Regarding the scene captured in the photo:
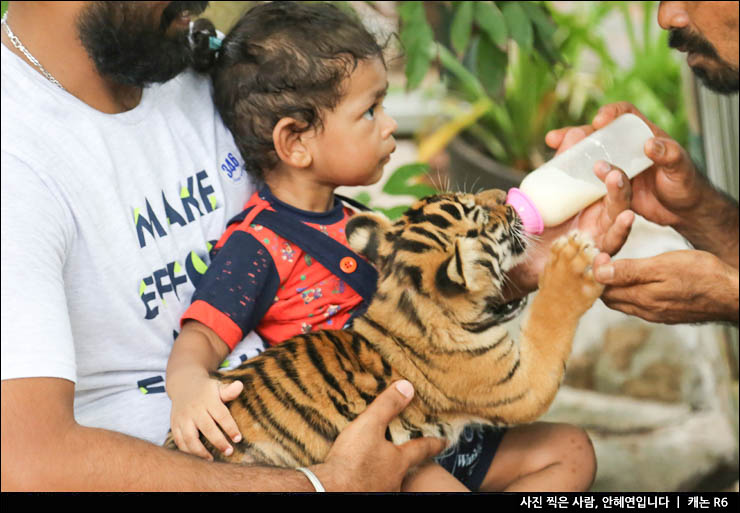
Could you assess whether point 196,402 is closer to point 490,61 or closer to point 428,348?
point 428,348

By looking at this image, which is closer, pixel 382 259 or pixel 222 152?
pixel 382 259

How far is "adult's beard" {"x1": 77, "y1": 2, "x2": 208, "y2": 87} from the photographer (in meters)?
2.13

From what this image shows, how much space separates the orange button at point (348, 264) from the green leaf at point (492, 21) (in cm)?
91

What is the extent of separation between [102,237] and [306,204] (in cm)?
62

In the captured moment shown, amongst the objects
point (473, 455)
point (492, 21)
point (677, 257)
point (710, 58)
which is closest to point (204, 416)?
point (473, 455)

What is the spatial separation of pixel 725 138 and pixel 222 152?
7.23ft

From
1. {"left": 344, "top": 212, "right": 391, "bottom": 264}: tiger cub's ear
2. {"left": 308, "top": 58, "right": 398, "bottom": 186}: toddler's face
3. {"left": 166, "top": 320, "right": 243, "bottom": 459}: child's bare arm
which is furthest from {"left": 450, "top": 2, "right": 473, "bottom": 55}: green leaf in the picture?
{"left": 166, "top": 320, "right": 243, "bottom": 459}: child's bare arm

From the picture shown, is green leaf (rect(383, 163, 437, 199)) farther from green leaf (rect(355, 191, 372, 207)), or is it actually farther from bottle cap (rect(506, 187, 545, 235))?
bottle cap (rect(506, 187, 545, 235))

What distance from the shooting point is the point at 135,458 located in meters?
1.92

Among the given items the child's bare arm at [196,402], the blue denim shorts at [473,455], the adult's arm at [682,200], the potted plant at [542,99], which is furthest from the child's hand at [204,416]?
the potted plant at [542,99]

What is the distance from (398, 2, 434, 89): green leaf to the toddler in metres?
0.35

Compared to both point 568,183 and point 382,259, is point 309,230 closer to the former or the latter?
point 382,259

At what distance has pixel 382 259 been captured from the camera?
85.5 inches

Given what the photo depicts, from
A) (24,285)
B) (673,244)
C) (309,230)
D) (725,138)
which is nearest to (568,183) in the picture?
(309,230)
